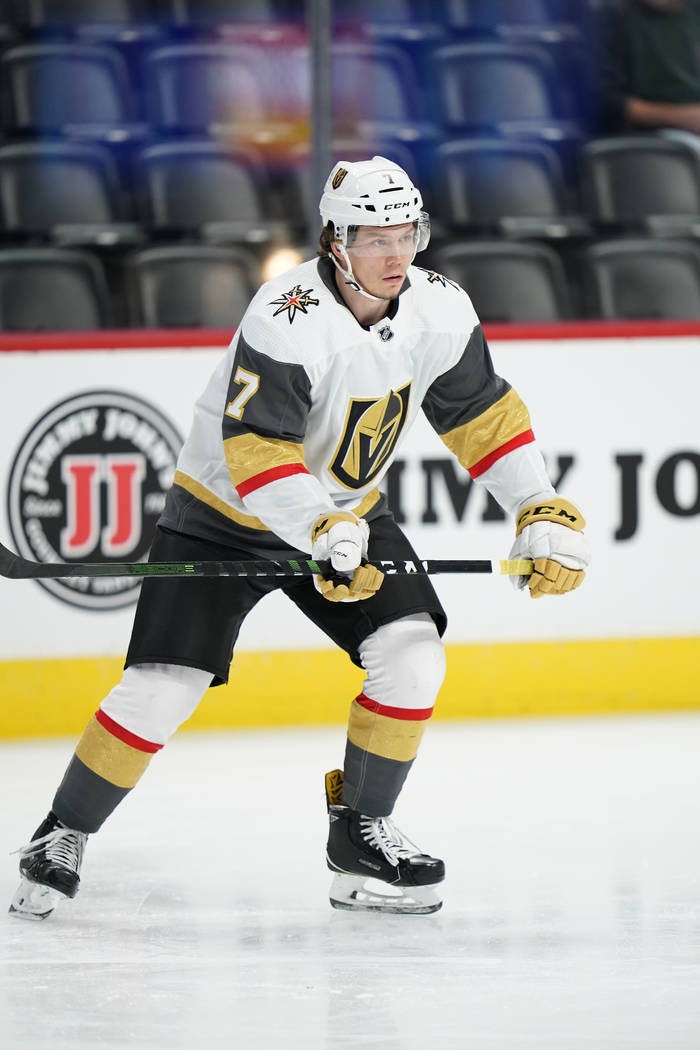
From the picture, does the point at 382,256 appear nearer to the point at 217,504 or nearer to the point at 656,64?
the point at 217,504

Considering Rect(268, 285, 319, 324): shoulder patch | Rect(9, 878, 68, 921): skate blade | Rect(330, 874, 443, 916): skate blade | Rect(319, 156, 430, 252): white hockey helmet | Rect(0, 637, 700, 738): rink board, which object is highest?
Rect(319, 156, 430, 252): white hockey helmet

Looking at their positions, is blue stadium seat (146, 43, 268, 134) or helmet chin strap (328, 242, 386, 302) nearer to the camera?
helmet chin strap (328, 242, 386, 302)

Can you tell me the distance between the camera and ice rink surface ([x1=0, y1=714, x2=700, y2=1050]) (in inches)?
82.7

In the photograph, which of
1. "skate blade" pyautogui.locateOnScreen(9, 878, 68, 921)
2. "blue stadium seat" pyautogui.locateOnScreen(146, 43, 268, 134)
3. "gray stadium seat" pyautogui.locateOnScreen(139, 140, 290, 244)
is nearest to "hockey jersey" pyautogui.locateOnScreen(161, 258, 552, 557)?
"skate blade" pyautogui.locateOnScreen(9, 878, 68, 921)

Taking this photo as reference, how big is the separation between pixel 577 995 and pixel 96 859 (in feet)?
3.37

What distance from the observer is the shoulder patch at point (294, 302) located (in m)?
2.43

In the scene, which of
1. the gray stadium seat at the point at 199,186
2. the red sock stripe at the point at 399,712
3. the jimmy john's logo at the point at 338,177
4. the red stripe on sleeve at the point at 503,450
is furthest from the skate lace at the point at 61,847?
the gray stadium seat at the point at 199,186

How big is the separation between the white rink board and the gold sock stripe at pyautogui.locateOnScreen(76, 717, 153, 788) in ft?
4.22

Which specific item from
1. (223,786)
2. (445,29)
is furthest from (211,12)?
(223,786)

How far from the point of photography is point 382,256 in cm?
241

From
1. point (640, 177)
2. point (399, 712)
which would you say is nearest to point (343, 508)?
point (399, 712)

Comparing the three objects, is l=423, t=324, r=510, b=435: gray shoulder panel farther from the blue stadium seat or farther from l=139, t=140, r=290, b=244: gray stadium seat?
the blue stadium seat

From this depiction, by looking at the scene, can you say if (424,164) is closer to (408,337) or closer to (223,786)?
(223,786)

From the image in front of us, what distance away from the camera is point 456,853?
295 centimetres
